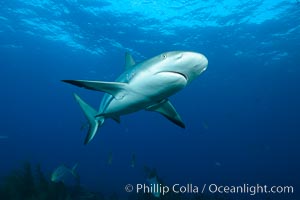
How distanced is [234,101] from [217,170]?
2181 inches

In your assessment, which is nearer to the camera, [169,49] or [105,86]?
[105,86]

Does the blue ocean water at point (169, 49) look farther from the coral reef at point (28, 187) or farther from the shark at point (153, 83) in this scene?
the shark at point (153, 83)

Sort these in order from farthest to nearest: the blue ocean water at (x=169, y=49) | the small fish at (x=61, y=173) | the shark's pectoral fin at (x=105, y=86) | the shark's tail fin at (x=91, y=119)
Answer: the blue ocean water at (x=169, y=49), the small fish at (x=61, y=173), the shark's tail fin at (x=91, y=119), the shark's pectoral fin at (x=105, y=86)

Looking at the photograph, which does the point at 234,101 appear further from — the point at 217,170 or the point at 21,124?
the point at 21,124

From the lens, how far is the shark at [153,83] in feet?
11.2

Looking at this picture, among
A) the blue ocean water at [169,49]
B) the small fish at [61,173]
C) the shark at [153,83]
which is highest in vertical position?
the blue ocean water at [169,49]

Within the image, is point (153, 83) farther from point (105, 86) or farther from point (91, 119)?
point (91, 119)

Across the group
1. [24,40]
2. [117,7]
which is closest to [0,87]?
[24,40]

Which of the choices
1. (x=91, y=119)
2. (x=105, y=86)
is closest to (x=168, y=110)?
(x=105, y=86)

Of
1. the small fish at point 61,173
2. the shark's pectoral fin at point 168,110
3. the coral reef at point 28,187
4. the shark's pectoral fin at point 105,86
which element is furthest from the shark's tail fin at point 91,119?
the coral reef at point 28,187

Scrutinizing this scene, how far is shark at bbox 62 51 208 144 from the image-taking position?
134 inches

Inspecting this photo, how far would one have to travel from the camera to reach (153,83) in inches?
150

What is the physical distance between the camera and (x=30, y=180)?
34.3ft

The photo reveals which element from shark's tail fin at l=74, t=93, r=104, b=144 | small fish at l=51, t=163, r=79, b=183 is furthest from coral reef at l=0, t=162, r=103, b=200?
shark's tail fin at l=74, t=93, r=104, b=144
